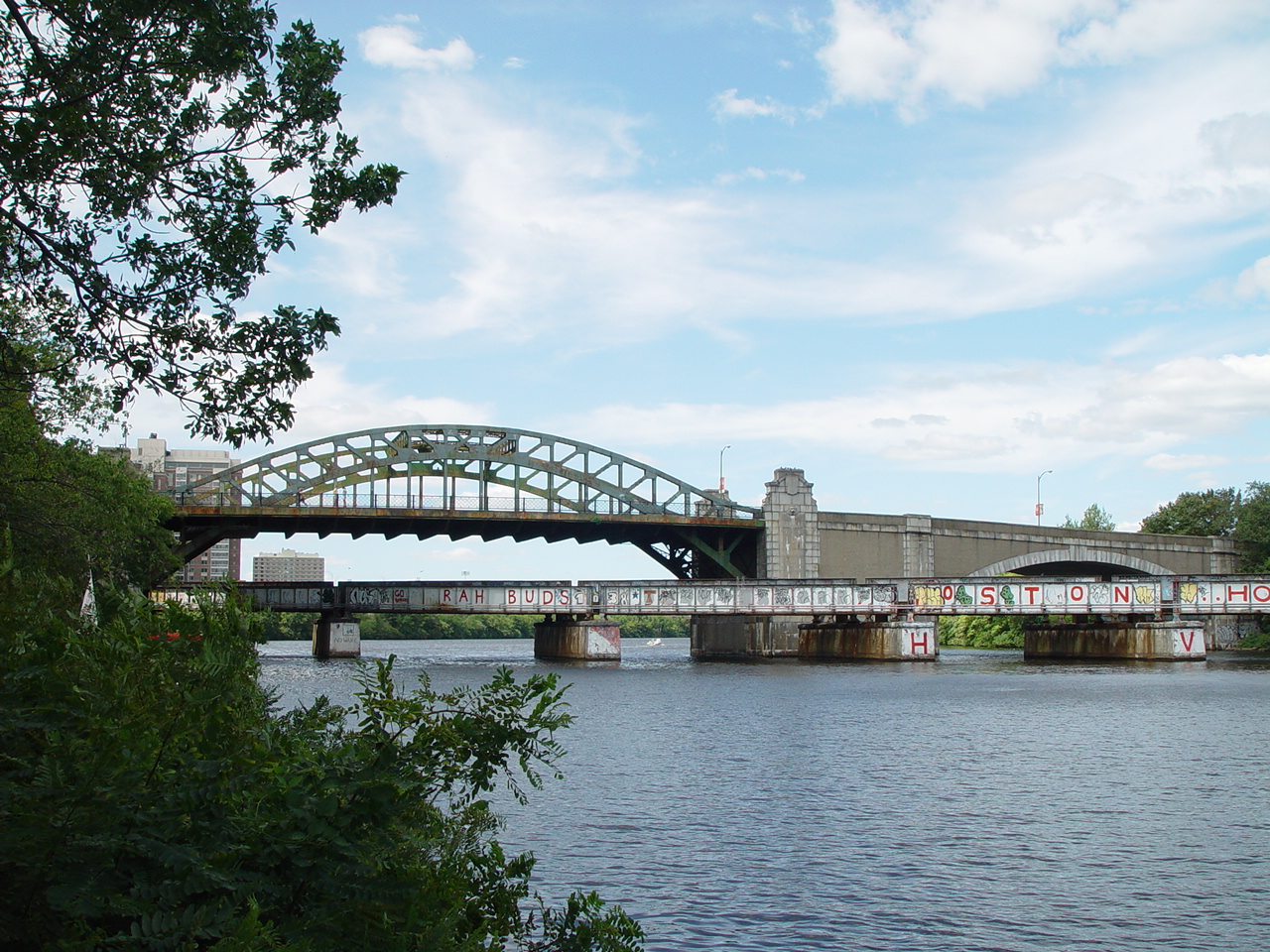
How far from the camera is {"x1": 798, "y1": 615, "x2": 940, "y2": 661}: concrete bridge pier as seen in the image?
76000mm

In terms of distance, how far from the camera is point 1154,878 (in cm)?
1697

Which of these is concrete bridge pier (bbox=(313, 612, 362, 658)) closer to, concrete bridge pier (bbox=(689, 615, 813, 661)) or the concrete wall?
concrete bridge pier (bbox=(689, 615, 813, 661))

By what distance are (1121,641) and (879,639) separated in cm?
1524

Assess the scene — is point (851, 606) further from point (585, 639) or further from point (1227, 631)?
point (1227, 631)

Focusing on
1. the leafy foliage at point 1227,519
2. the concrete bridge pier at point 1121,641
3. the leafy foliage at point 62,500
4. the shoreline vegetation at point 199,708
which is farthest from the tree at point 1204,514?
the shoreline vegetation at point 199,708

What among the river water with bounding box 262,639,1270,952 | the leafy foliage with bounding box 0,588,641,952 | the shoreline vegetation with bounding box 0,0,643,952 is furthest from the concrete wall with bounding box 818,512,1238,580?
the leafy foliage with bounding box 0,588,641,952

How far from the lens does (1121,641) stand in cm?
7556

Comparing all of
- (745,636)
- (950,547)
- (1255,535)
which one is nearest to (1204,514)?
(1255,535)

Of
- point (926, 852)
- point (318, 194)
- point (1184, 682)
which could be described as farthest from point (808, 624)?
point (318, 194)

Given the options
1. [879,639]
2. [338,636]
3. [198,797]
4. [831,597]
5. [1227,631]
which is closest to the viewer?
[198,797]

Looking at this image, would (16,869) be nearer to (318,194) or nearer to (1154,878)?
(318,194)

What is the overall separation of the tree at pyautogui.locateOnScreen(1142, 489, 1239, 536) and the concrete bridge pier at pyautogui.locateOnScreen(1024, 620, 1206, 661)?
3369cm

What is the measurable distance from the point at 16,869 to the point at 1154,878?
1529cm

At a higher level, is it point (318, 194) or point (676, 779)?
point (318, 194)
